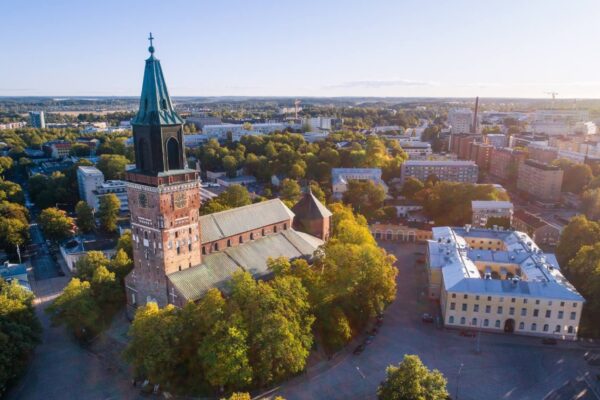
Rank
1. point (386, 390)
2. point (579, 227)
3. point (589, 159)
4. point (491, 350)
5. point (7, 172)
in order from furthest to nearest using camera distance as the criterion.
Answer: point (7, 172), point (589, 159), point (579, 227), point (491, 350), point (386, 390)

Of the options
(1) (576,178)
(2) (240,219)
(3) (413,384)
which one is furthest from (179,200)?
(1) (576,178)

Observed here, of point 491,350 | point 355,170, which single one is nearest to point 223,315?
point 491,350

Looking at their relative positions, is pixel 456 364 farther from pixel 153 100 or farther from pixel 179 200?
pixel 153 100

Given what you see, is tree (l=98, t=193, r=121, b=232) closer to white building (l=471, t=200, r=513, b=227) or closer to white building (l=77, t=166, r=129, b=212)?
white building (l=77, t=166, r=129, b=212)

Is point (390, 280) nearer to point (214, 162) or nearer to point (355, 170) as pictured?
point (355, 170)

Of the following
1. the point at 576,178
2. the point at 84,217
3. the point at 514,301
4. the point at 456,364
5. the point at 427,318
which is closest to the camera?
the point at 456,364

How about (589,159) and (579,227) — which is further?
(589,159)
